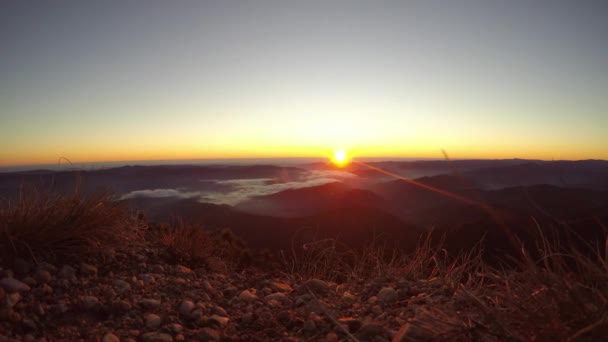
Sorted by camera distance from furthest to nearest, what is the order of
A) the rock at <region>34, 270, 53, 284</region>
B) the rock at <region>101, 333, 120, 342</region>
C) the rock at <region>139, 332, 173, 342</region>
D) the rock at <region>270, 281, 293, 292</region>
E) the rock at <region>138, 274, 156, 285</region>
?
the rock at <region>270, 281, 293, 292</region>, the rock at <region>138, 274, 156, 285</region>, the rock at <region>34, 270, 53, 284</region>, the rock at <region>139, 332, 173, 342</region>, the rock at <region>101, 333, 120, 342</region>

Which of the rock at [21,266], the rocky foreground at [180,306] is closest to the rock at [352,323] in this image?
the rocky foreground at [180,306]

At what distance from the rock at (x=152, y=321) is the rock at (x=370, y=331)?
4.78 ft

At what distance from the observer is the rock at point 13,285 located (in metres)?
2.66

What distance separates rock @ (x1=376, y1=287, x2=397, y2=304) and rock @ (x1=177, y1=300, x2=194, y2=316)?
5.16 feet

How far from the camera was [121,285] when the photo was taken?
10.2ft

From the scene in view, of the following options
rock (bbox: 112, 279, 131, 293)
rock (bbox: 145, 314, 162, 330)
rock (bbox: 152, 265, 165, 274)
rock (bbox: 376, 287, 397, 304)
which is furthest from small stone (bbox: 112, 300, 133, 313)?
rock (bbox: 376, 287, 397, 304)

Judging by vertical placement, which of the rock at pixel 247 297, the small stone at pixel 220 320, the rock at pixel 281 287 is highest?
the small stone at pixel 220 320

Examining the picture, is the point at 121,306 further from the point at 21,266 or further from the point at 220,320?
the point at 21,266

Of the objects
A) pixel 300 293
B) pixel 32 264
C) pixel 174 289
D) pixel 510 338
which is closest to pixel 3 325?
pixel 32 264

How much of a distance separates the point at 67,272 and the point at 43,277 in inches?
7.7

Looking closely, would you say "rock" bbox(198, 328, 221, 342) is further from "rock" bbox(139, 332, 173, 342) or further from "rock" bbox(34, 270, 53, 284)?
"rock" bbox(34, 270, 53, 284)

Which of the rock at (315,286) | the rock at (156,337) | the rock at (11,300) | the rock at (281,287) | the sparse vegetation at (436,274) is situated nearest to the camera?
the sparse vegetation at (436,274)

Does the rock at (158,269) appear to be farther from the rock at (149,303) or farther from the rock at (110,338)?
the rock at (110,338)

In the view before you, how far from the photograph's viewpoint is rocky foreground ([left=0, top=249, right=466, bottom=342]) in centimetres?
235
